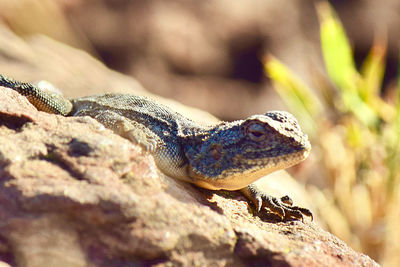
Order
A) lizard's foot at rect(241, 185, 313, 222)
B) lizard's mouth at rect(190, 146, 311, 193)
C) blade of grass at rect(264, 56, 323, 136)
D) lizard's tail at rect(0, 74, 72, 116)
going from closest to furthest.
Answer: lizard's mouth at rect(190, 146, 311, 193), lizard's foot at rect(241, 185, 313, 222), lizard's tail at rect(0, 74, 72, 116), blade of grass at rect(264, 56, 323, 136)

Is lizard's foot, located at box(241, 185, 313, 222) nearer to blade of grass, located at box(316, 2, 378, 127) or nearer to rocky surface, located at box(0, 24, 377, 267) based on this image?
rocky surface, located at box(0, 24, 377, 267)

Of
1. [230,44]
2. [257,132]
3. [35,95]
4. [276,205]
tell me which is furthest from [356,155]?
[230,44]

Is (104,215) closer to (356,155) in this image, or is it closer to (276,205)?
(276,205)

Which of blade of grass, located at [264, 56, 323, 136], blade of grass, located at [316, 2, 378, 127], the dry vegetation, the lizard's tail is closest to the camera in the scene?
the lizard's tail

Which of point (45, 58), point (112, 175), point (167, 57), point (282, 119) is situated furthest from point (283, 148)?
point (167, 57)

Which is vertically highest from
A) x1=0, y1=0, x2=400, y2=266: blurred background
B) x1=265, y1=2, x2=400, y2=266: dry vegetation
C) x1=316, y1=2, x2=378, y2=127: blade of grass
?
x1=0, y1=0, x2=400, y2=266: blurred background

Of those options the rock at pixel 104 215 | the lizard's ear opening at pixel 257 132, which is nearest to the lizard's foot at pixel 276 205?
the rock at pixel 104 215

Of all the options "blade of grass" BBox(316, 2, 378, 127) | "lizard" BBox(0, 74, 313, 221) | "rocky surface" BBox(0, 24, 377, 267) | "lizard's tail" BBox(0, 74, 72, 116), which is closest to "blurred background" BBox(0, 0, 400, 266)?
"blade of grass" BBox(316, 2, 378, 127)

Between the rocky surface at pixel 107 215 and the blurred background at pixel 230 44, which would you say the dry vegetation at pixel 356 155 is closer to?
the blurred background at pixel 230 44
